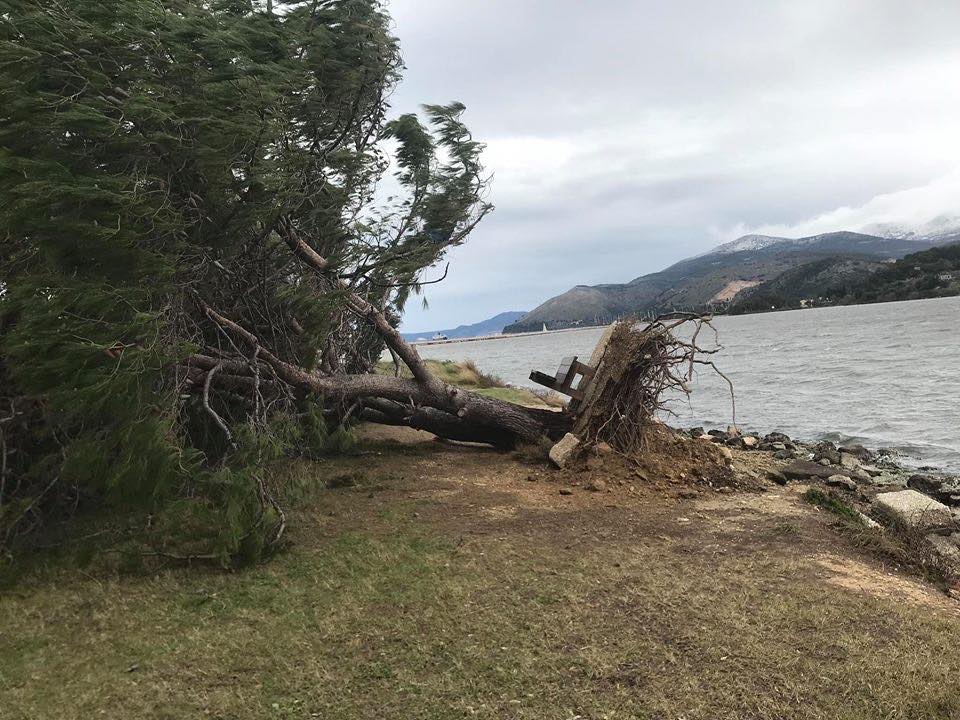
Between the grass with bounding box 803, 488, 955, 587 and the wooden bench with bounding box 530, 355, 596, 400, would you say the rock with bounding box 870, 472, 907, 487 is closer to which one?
the grass with bounding box 803, 488, 955, 587

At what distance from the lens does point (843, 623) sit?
3.73 m

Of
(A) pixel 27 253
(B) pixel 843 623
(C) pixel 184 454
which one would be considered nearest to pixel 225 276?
(A) pixel 27 253

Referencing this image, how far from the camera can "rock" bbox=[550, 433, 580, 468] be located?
25.5 feet

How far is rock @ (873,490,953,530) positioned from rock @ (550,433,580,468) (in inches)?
130

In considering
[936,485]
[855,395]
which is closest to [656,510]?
[936,485]

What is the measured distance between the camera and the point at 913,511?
20.3 feet

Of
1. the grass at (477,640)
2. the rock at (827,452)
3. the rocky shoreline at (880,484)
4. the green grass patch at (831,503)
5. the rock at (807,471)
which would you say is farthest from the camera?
the rock at (827,452)

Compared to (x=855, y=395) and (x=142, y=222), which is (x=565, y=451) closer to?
(x=142, y=222)

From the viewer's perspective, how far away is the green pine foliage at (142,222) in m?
4.07

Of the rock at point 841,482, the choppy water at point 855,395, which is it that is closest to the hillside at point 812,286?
the choppy water at point 855,395

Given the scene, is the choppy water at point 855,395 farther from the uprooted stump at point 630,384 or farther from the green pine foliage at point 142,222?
the green pine foliage at point 142,222

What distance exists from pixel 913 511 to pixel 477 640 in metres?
5.04

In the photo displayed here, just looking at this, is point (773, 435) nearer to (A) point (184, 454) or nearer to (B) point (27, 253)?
(A) point (184, 454)

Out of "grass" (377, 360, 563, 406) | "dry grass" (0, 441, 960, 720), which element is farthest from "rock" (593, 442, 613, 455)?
"grass" (377, 360, 563, 406)
